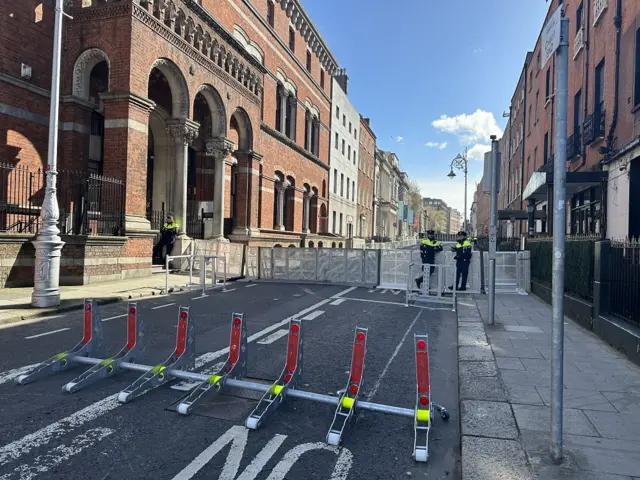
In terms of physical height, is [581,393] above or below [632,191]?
below

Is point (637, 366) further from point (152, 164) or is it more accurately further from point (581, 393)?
point (152, 164)

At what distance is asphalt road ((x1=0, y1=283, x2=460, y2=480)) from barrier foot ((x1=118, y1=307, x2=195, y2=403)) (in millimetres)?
89

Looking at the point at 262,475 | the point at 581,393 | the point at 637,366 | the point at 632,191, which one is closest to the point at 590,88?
the point at 632,191

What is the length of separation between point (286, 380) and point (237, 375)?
0.64 metres

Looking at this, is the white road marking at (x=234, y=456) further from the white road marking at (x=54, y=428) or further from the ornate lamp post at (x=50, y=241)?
the ornate lamp post at (x=50, y=241)

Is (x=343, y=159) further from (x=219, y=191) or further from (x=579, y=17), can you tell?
(x=579, y=17)

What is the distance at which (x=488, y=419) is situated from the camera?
3.98 m

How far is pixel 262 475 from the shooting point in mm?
3082

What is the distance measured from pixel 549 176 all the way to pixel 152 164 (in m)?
16.4

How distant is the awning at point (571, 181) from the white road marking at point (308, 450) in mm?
12174

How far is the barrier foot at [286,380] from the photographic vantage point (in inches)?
158

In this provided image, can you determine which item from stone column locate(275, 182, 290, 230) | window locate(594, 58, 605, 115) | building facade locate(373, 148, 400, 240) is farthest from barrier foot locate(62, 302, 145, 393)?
building facade locate(373, 148, 400, 240)

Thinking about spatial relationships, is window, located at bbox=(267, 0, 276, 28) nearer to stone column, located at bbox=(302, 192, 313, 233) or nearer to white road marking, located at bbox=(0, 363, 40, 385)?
stone column, located at bbox=(302, 192, 313, 233)

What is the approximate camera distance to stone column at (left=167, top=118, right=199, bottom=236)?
17.0 meters
